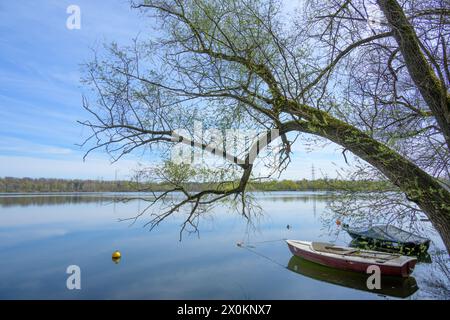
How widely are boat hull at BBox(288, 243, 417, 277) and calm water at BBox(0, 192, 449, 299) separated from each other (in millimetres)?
355

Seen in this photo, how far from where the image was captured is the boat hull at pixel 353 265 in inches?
382

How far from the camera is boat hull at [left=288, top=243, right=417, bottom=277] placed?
31.8 ft

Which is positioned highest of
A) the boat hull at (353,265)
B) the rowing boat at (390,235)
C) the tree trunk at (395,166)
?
the tree trunk at (395,166)

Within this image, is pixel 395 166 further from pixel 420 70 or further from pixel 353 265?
pixel 353 265

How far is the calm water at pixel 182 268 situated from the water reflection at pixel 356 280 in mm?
30

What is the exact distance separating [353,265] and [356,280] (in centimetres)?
56

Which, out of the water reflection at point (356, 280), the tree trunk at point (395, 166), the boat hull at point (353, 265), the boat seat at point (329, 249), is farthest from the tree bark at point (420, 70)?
the boat seat at point (329, 249)

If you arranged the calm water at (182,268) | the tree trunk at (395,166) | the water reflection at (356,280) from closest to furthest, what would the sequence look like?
the tree trunk at (395,166), the calm water at (182,268), the water reflection at (356,280)

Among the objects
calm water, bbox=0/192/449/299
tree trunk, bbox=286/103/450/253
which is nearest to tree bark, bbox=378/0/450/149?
tree trunk, bbox=286/103/450/253

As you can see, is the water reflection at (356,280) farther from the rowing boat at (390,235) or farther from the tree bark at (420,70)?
the tree bark at (420,70)

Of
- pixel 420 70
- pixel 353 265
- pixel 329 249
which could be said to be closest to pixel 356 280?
pixel 353 265

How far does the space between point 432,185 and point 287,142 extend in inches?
55.9

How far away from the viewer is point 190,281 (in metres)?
11.0

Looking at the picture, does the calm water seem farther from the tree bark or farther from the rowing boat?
the tree bark
